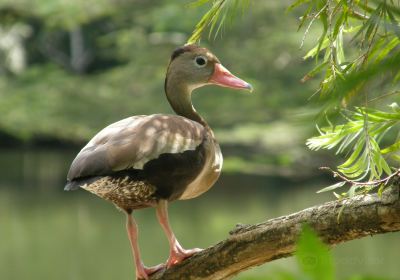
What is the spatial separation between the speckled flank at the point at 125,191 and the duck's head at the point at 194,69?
2.52 feet

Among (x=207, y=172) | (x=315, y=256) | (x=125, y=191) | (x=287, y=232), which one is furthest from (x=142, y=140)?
(x=315, y=256)

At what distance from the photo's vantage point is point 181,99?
149 inches

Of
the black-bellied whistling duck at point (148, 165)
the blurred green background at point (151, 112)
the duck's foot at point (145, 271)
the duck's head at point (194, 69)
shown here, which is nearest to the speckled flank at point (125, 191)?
the black-bellied whistling duck at point (148, 165)

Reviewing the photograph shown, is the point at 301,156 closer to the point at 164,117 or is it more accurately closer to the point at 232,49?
the point at 232,49

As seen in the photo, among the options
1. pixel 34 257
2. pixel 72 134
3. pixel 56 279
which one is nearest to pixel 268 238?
pixel 56 279

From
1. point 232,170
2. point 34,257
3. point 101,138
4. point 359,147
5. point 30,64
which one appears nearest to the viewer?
point 359,147

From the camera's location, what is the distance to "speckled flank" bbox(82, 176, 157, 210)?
2978mm

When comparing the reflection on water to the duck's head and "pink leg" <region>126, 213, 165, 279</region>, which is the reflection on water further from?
"pink leg" <region>126, 213, 165, 279</region>

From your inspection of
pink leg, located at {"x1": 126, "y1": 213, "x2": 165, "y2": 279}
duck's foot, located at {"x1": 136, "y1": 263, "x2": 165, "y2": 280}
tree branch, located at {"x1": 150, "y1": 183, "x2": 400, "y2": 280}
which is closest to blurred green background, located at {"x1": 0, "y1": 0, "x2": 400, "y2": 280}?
pink leg, located at {"x1": 126, "y1": 213, "x2": 165, "y2": 279}

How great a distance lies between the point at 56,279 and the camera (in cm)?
1074

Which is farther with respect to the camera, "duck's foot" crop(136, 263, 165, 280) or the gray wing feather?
"duck's foot" crop(136, 263, 165, 280)

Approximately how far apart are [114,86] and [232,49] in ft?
8.44

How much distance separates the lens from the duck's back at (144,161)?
9.57 ft

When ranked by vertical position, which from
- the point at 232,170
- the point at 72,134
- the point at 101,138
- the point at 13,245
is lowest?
the point at 101,138
